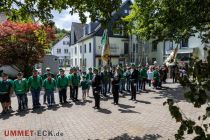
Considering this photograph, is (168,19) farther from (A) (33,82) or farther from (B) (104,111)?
(A) (33,82)

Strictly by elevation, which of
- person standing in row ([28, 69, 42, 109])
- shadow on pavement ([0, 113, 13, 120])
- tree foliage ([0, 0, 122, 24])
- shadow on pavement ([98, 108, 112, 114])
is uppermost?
tree foliage ([0, 0, 122, 24])

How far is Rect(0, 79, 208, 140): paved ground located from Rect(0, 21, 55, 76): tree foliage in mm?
11223

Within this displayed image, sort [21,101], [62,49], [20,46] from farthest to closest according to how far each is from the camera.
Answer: [62,49] → [20,46] → [21,101]

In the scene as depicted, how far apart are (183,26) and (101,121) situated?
854 cm

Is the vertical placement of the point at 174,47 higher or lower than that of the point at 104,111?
higher

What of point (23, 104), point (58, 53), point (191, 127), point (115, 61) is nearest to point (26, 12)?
point (23, 104)

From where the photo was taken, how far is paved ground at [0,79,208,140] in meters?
7.81

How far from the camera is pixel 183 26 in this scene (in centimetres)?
1474

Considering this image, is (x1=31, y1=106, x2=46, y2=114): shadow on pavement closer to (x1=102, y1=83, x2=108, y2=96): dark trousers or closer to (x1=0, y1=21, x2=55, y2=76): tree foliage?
(x1=102, y1=83, x2=108, y2=96): dark trousers

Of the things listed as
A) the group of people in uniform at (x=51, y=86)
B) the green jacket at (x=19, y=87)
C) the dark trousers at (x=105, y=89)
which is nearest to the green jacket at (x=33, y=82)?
the group of people in uniform at (x=51, y=86)

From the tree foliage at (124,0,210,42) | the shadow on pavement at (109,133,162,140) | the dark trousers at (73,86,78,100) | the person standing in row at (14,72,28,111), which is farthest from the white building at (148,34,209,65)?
the shadow on pavement at (109,133,162,140)

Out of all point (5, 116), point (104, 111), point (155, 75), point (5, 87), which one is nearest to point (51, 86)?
point (5, 87)

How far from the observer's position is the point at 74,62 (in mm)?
49656

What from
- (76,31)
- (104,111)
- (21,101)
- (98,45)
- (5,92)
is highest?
(76,31)
